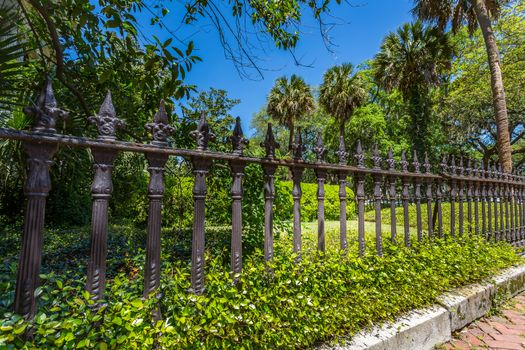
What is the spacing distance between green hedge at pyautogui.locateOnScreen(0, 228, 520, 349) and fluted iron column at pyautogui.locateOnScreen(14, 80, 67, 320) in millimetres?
59

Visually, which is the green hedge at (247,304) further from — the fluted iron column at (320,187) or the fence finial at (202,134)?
the fence finial at (202,134)

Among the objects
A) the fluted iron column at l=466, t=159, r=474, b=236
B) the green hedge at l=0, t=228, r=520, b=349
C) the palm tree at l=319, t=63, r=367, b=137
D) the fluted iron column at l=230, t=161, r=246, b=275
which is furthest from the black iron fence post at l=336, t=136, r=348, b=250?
the palm tree at l=319, t=63, r=367, b=137

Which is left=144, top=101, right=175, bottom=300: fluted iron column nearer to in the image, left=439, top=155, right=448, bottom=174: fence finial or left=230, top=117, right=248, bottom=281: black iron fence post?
→ left=230, top=117, right=248, bottom=281: black iron fence post

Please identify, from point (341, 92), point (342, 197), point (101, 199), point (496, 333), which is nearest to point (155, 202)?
point (101, 199)

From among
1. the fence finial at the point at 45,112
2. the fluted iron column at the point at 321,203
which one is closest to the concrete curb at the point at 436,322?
the fluted iron column at the point at 321,203

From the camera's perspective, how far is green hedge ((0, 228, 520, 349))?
141cm

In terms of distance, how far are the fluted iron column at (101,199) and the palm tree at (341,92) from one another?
72.7ft

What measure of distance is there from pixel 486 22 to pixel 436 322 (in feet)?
28.7

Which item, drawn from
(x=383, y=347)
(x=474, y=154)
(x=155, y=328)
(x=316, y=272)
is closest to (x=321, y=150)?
(x=316, y=272)

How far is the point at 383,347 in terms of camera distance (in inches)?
89.9

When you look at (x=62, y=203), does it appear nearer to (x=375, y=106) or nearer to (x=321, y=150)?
(x=321, y=150)

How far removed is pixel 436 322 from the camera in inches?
110

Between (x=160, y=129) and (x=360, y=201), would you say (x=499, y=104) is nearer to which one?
(x=360, y=201)

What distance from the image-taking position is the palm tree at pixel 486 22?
8.00 meters
